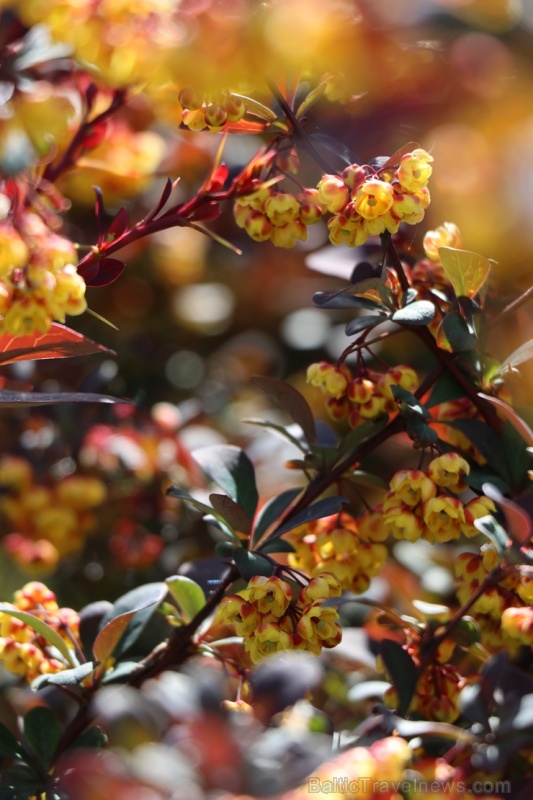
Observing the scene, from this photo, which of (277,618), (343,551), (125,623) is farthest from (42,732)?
(343,551)

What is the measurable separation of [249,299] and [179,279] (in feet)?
0.69

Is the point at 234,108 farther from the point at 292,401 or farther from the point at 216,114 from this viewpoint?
the point at 292,401

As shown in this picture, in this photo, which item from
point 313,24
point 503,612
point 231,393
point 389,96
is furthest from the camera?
point 231,393

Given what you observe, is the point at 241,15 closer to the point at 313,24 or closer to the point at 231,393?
the point at 313,24

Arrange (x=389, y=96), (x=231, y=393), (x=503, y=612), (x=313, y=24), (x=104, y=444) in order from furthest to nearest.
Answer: (x=231, y=393) < (x=104, y=444) < (x=389, y=96) < (x=503, y=612) < (x=313, y=24)

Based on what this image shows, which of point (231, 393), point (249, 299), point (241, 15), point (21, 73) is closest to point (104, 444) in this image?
point (231, 393)

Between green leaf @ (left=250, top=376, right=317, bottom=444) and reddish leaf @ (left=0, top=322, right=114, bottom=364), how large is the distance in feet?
0.78

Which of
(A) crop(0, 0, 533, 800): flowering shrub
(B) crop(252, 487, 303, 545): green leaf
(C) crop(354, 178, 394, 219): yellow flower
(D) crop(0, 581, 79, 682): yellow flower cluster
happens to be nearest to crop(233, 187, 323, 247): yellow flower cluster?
(A) crop(0, 0, 533, 800): flowering shrub

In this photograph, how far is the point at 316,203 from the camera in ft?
3.36

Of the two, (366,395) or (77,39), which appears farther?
(366,395)

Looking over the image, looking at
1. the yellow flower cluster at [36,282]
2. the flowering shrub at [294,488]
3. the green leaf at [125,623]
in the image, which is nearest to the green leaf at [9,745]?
the flowering shrub at [294,488]

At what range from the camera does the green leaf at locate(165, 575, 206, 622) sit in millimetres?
1007

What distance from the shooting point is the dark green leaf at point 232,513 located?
0.96m

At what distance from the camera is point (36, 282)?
793 millimetres
